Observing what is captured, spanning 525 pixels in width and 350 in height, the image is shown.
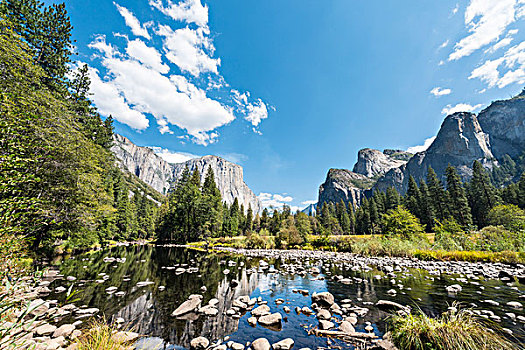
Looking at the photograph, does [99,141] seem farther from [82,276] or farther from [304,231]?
[304,231]

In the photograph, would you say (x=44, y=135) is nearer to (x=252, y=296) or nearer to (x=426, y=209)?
(x=252, y=296)

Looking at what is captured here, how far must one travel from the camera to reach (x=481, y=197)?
52219 mm

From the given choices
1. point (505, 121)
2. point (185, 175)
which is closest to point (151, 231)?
point (185, 175)

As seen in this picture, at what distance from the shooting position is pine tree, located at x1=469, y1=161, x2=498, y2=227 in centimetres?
5088

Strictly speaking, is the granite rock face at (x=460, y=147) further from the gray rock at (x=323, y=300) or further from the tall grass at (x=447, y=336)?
the tall grass at (x=447, y=336)

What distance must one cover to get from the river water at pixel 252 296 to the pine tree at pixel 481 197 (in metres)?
57.7

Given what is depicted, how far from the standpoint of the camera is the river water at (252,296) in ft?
21.4

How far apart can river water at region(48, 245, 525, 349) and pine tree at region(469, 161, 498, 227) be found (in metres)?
57.7

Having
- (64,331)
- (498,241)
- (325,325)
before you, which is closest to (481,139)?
(498,241)

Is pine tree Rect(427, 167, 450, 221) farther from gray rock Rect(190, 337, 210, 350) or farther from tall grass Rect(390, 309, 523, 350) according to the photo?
gray rock Rect(190, 337, 210, 350)

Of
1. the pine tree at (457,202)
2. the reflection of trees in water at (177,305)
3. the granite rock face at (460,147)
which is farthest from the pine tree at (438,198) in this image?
the granite rock face at (460,147)

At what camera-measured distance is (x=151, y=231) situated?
69500 millimetres

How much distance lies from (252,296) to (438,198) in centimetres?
6452

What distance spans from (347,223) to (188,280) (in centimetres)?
8144
